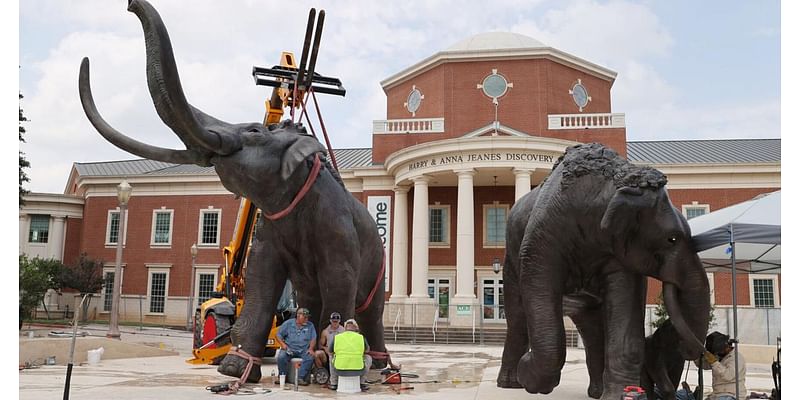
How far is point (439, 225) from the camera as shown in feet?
106

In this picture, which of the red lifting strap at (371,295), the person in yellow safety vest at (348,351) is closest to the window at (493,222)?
the red lifting strap at (371,295)

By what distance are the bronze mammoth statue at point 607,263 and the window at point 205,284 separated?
32.7 meters

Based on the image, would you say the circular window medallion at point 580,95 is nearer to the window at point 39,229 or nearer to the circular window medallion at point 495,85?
the circular window medallion at point 495,85

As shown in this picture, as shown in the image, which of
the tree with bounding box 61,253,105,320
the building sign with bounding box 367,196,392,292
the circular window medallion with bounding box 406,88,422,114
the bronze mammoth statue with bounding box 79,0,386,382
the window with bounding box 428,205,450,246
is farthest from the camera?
the tree with bounding box 61,253,105,320

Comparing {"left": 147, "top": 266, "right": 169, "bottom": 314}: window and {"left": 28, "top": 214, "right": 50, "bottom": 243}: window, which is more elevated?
{"left": 28, "top": 214, "right": 50, "bottom": 243}: window

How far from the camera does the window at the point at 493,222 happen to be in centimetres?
3161

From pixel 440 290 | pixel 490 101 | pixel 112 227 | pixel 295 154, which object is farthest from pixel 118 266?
pixel 112 227

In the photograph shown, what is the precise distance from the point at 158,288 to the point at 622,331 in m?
35.0

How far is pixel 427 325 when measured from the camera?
1082 inches

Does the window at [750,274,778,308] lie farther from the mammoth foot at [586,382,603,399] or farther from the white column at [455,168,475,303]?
the mammoth foot at [586,382,603,399]

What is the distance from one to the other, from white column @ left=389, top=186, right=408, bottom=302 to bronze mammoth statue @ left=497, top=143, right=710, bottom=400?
2418 cm

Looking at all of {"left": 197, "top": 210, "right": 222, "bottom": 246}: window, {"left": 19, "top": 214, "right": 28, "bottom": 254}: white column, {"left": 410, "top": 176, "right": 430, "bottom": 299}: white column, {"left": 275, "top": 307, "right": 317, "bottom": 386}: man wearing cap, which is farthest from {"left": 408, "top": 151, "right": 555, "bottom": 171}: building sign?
{"left": 19, "top": 214, "right": 28, "bottom": 254}: white column

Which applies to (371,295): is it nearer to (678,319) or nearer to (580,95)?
(678,319)

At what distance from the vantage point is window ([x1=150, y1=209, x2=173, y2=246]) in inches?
1452
